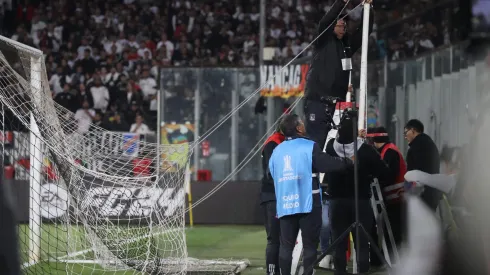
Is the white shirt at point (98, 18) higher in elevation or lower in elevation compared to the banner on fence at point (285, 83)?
higher

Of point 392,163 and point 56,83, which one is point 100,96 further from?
point 392,163

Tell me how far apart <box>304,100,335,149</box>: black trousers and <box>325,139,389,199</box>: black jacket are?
580 mm

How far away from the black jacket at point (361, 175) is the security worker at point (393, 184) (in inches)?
54.4

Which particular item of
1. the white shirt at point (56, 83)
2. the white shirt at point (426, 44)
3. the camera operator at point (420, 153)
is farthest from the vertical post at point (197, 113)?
the camera operator at point (420, 153)

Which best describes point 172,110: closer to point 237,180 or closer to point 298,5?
point 237,180

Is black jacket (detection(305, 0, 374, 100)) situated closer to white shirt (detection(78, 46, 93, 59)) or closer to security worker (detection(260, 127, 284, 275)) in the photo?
security worker (detection(260, 127, 284, 275))

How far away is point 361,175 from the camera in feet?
33.3

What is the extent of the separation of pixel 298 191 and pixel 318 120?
1574mm

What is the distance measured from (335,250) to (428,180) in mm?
1327

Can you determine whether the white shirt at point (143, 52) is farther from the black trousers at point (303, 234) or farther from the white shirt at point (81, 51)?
the black trousers at point (303, 234)

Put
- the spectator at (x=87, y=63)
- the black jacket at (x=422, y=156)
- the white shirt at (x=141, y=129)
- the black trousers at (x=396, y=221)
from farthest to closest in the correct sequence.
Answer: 1. the spectator at (x=87, y=63)
2. the white shirt at (x=141, y=129)
3. the black trousers at (x=396, y=221)
4. the black jacket at (x=422, y=156)

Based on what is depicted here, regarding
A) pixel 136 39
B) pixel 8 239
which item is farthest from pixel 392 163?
A: pixel 136 39

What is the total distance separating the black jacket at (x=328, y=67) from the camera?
10.8 meters

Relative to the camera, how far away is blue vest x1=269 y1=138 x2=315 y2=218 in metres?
9.42
